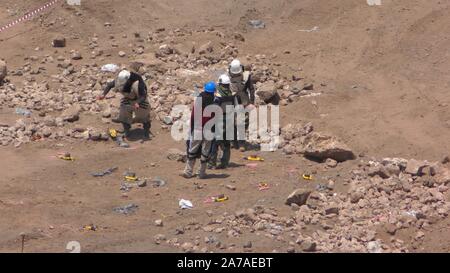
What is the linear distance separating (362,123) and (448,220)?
4066mm

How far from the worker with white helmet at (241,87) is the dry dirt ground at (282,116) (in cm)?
70

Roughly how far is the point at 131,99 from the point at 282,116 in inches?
111

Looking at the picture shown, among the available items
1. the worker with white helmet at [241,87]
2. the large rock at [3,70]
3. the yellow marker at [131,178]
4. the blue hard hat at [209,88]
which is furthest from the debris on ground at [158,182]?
the large rock at [3,70]

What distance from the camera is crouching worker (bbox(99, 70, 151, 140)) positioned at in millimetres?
13672

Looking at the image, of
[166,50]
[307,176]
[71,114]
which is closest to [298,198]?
[307,176]

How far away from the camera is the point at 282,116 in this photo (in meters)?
14.6

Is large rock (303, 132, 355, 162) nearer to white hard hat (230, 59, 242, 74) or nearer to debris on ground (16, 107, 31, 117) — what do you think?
white hard hat (230, 59, 242, 74)

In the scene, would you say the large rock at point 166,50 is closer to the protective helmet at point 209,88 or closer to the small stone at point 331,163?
the protective helmet at point 209,88

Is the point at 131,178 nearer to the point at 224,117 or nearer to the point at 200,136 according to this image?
the point at 200,136

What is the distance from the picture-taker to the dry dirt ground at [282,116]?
34.3 ft

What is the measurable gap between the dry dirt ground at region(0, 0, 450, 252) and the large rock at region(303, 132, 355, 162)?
20 cm

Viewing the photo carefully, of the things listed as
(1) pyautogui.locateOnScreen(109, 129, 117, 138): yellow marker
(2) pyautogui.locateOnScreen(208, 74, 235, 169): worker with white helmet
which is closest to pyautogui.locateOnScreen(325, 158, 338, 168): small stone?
(2) pyautogui.locateOnScreen(208, 74, 235, 169): worker with white helmet

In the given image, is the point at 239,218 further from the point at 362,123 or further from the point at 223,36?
the point at 223,36
